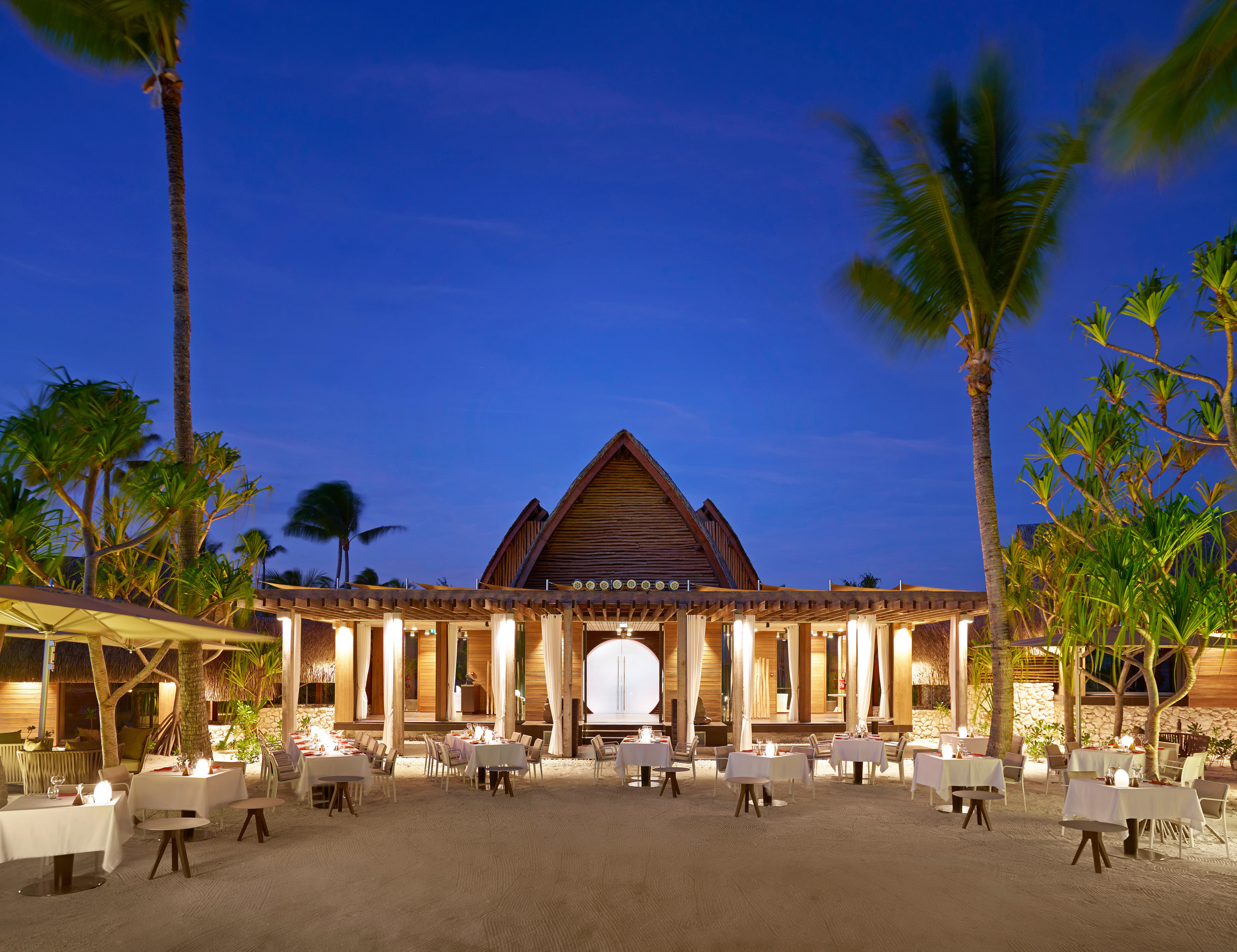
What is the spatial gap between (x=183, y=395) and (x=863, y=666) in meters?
12.6

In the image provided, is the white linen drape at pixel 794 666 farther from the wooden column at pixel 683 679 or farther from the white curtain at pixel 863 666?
the wooden column at pixel 683 679

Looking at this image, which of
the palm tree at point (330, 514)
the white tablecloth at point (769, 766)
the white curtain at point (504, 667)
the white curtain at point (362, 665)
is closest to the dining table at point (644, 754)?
the white tablecloth at point (769, 766)

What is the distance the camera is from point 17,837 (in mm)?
6395

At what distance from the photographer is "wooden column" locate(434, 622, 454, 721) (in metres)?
18.4

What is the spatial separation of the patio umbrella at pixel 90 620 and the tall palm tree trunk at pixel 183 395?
1.76m

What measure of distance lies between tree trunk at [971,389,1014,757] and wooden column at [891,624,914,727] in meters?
5.47

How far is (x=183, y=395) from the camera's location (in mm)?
12305

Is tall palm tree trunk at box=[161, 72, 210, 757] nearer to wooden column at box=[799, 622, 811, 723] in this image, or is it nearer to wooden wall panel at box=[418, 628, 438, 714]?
wooden wall panel at box=[418, 628, 438, 714]

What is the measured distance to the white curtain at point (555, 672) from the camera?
15680 millimetres

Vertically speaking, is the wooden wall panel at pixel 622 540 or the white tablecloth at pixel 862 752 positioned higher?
the wooden wall panel at pixel 622 540

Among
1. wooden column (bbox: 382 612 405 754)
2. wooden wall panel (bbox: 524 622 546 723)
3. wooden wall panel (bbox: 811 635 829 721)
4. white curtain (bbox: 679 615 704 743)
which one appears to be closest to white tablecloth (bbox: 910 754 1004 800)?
white curtain (bbox: 679 615 704 743)

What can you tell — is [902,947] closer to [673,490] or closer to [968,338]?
[968,338]

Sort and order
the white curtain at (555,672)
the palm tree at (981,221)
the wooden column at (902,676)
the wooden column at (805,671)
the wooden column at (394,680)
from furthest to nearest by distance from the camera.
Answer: the wooden column at (805,671), the wooden column at (902,676), the white curtain at (555,672), the wooden column at (394,680), the palm tree at (981,221)

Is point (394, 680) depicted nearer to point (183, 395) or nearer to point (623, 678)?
point (183, 395)
